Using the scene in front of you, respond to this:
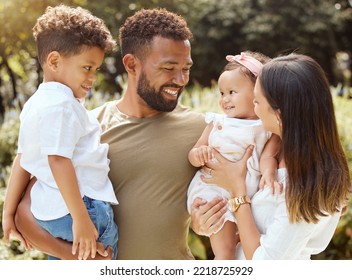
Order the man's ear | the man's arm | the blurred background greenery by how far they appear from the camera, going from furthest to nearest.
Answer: the blurred background greenery → the man's ear → the man's arm

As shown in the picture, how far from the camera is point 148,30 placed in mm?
3057

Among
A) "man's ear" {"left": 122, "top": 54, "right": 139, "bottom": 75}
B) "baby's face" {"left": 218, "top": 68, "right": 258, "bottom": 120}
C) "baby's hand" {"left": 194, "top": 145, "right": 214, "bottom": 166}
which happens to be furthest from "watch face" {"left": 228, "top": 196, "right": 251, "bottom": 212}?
"man's ear" {"left": 122, "top": 54, "right": 139, "bottom": 75}

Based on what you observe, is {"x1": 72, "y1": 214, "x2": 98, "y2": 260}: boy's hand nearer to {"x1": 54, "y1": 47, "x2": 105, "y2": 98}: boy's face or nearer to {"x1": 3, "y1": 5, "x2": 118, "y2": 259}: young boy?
{"x1": 3, "y1": 5, "x2": 118, "y2": 259}: young boy

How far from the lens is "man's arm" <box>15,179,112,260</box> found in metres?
2.71

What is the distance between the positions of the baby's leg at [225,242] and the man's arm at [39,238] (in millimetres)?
478

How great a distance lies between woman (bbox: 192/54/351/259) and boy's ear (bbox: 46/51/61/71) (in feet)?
2.88

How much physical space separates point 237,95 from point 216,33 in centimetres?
1176

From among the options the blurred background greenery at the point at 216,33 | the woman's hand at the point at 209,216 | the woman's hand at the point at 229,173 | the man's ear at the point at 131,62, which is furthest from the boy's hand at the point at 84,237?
the blurred background greenery at the point at 216,33

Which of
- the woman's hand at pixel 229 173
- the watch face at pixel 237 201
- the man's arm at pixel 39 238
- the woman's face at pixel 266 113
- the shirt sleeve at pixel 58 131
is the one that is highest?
the woman's face at pixel 266 113

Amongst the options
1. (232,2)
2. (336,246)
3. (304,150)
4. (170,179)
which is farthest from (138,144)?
(232,2)

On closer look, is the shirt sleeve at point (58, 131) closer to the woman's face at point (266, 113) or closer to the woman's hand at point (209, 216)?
the woman's hand at point (209, 216)

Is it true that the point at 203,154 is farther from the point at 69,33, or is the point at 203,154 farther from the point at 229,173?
the point at 69,33

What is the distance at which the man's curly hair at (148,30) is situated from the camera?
117 inches

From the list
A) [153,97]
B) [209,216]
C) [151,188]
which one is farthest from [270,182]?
[153,97]
